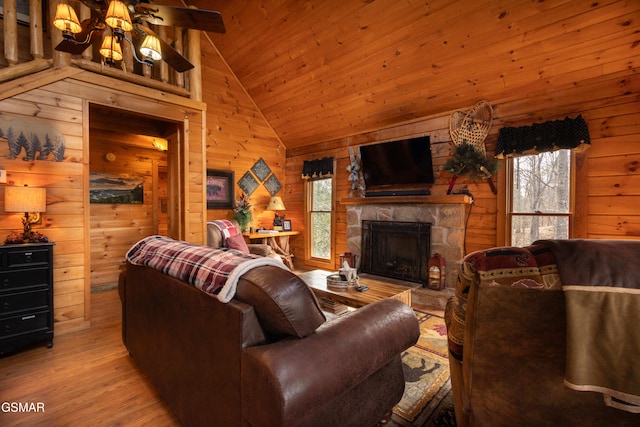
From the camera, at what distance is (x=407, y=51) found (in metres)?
3.37

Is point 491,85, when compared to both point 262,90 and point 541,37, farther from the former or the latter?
point 262,90

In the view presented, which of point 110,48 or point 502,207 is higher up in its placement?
point 110,48

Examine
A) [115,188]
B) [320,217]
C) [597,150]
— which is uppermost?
[597,150]

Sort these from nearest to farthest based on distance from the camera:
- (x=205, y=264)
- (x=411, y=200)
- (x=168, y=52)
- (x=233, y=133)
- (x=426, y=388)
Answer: (x=205, y=264) → (x=426, y=388) → (x=168, y=52) → (x=411, y=200) → (x=233, y=133)

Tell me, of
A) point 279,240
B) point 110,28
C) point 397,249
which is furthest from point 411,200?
point 110,28

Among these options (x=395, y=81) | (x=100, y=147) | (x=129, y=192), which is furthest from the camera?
(x=129, y=192)

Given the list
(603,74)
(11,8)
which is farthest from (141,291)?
(603,74)

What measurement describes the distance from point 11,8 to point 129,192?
2608mm

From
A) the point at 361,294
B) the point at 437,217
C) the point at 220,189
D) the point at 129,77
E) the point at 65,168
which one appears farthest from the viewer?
the point at 220,189

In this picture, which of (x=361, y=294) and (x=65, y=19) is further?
(x=361, y=294)

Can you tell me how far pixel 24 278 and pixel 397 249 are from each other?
3.97 m

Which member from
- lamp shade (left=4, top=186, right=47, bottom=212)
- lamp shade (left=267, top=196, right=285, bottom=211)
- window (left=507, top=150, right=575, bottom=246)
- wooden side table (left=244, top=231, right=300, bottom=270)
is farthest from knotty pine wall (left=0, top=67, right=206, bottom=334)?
window (left=507, top=150, right=575, bottom=246)

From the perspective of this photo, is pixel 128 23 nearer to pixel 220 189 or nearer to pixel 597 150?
pixel 220 189

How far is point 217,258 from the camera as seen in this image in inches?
52.0
